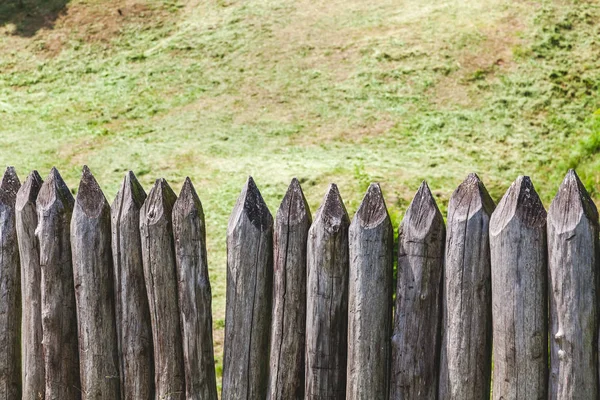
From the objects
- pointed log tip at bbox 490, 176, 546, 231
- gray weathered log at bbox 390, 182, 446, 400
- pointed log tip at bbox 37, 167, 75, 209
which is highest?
pointed log tip at bbox 37, 167, 75, 209

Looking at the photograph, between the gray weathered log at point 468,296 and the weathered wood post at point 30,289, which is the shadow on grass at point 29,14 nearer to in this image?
the weathered wood post at point 30,289

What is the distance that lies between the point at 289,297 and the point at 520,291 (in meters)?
0.93

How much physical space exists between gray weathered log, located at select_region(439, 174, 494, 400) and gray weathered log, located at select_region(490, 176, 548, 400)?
5cm

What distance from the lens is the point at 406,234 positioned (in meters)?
3.27

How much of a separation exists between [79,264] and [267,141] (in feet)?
19.7

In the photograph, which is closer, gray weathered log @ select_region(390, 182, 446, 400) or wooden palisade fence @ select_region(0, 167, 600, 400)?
wooden palisade fence @ select_region(0, 167, 600, 400)

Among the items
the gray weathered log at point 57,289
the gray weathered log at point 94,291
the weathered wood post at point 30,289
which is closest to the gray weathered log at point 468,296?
the gray weathered log at point 94,291

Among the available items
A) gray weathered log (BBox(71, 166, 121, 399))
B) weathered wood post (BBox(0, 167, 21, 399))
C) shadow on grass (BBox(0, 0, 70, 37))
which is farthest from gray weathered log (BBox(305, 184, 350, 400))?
shadow on grass (BBox(0, 0, 70, 37))

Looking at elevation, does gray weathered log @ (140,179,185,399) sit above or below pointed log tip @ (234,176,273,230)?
below

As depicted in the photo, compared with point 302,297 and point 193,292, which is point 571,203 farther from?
point 193,292

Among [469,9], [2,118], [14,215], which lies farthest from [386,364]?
[469,9]

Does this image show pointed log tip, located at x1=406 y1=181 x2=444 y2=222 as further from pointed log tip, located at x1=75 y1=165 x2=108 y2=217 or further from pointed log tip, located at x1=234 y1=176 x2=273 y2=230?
pointed log tip, located at x1=75 y1=165 x2=108 y2=217

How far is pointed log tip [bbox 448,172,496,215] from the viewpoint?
3.16 meters

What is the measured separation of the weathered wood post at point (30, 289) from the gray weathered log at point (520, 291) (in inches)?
82.0
